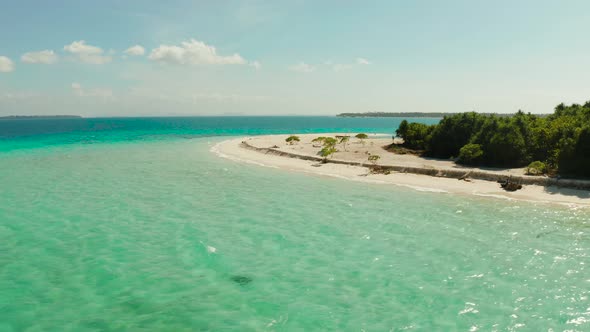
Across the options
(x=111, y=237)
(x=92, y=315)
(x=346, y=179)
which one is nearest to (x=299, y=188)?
(x=346, y=179)

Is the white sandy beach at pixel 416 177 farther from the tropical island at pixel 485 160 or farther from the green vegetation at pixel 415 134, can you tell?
the green vegetation at pixel 415 134

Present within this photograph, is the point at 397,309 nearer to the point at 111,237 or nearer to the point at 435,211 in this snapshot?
the point at 435,211

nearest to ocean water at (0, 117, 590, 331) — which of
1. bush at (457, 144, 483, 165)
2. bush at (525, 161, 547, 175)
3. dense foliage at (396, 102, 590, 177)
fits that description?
bush at (525, 161, 547, 175)

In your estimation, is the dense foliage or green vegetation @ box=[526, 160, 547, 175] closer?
the dense foliage

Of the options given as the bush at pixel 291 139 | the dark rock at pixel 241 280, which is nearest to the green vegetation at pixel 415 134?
the bush at pixel 291 139

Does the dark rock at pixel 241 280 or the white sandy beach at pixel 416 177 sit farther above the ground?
the white sandy beach at pixel 416 177

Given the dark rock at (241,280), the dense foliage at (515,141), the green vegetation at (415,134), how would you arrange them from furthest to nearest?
the green vegetation at (415,134) < the dense foliage at (515,141) < the dark rock at (241,280)

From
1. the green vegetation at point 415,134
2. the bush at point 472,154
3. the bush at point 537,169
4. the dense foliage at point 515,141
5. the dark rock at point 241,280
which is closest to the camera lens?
the dark rock at point 241,280

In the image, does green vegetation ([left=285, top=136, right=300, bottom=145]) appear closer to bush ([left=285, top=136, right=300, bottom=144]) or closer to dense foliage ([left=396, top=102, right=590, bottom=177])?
bush ([left=285, top=136, right=300, bottom=144])
